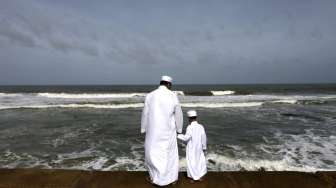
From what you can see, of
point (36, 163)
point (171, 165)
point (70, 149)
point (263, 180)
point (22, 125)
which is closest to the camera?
point (171, 165)

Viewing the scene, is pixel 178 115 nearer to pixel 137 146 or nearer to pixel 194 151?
pixel 194 151

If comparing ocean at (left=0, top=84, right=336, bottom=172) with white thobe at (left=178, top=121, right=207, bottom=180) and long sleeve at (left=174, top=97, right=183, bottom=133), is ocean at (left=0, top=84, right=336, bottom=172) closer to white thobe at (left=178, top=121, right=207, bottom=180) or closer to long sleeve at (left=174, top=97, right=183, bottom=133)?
white thobe at (left=178, top=121, right=207, bottom=180)

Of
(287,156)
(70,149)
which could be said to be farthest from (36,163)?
(287,156)

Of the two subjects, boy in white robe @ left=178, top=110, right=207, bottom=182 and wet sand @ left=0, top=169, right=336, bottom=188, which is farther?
boy in white robe @ left=178, top=110, right=207, bottom=182

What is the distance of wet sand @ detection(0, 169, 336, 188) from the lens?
167 inches

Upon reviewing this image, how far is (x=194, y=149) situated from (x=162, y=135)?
730 mm

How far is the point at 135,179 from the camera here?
175 inches

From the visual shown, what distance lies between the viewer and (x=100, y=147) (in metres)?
9.84

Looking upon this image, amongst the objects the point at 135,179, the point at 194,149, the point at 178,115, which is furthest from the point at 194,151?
the point at 135,179

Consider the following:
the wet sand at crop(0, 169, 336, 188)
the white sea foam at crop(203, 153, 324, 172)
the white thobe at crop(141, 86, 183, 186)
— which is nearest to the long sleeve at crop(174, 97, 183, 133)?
the white thobe at crop(141, 86, 183, 186)

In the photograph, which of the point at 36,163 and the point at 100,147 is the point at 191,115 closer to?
the point at 36,163

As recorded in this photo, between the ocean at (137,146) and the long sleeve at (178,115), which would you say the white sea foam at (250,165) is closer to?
the ocean at (137,146)

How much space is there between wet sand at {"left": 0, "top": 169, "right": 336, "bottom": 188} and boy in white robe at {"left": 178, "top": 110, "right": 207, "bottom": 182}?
14 cm

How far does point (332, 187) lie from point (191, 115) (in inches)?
81.7
